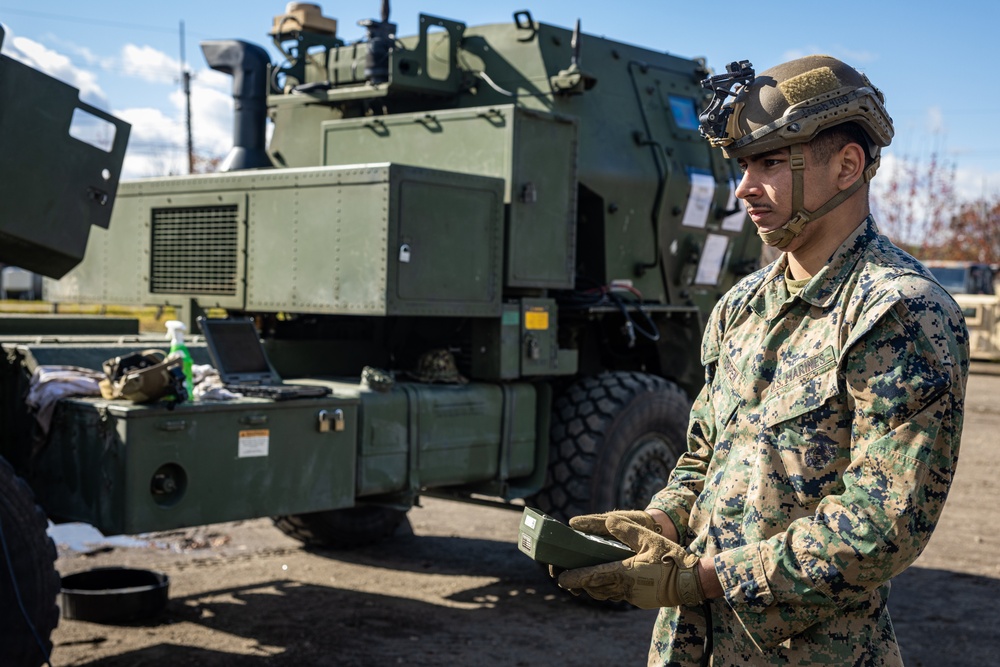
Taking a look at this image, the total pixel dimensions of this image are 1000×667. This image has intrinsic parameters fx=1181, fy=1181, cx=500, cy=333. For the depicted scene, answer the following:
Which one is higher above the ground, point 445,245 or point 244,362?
point 445,245

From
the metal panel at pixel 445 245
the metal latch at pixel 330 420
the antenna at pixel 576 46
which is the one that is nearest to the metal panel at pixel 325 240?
the metal panel at pixel 445 245

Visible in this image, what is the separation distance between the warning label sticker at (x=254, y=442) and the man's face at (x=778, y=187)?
312 centimetres

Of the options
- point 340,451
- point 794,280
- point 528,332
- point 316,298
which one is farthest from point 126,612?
point 794,280

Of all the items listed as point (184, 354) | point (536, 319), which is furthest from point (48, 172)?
point (536, 319)

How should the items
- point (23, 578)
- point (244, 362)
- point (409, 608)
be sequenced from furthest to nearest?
point (409, 608) → point (244, 362) → point (23, 578)

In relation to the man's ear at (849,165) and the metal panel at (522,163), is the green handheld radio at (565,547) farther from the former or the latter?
the metal panel at (522,163)

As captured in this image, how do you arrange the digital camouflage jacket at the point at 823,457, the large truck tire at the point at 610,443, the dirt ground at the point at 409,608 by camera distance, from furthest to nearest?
the large truck tire at the point at 610,443 < the dirt ground at the point at 409,608 < the digital camouflage jacket at the point at 823,457

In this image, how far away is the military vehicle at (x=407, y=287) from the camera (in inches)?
193

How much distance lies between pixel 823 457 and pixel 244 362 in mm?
3729

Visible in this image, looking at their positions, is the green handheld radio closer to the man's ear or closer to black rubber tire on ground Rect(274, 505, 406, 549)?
the man's ear

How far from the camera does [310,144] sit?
7.69m

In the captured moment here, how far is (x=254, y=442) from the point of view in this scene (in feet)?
16.5

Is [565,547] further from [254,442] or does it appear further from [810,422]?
[254,442]

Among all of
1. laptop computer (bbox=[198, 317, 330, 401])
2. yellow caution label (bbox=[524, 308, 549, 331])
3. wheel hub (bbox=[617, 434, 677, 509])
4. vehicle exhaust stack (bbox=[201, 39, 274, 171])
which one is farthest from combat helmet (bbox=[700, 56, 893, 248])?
vehicle exhaust stack (bbox=[201, 39, 274, 171])
